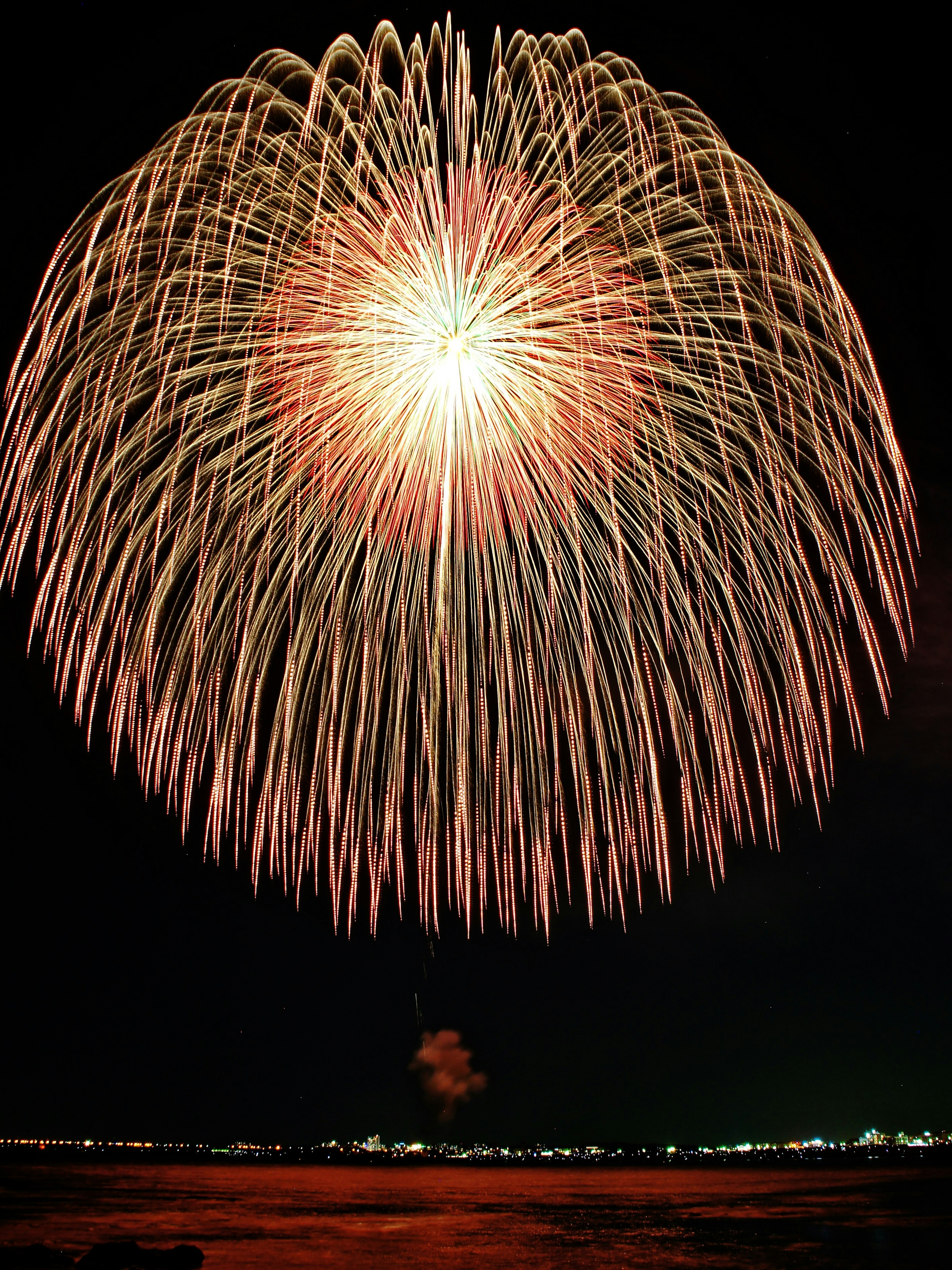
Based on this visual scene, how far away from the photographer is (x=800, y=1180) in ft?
312

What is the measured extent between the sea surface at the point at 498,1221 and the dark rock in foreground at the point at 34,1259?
369 centimetres

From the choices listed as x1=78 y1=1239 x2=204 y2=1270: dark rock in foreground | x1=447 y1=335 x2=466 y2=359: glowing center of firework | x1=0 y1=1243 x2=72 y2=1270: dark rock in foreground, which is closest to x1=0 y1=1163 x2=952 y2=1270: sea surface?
x1=78 y1=1239 x2=204 y2=1270: dark rock in foreground

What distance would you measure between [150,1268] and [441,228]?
25.6m

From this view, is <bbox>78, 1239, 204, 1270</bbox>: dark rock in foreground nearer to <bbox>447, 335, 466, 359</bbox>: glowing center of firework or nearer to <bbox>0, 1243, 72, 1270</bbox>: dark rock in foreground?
<bbox>0, 1243, 72, 1270</bbox>: dark rock in foreground

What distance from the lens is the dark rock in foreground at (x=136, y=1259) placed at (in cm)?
2519

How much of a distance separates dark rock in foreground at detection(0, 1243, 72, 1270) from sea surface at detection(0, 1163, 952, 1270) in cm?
369

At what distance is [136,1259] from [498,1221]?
86.0 ft

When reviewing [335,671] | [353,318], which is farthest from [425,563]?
[353,318]

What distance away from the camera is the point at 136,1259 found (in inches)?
1030

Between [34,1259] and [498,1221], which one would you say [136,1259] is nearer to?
[34,1259]

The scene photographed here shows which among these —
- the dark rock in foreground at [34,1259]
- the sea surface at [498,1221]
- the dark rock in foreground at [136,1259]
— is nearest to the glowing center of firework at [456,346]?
the dark rock in foreground at [136,1259]

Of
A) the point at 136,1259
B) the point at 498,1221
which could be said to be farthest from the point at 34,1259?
the point at 498,1221

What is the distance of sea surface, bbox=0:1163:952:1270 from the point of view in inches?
1273

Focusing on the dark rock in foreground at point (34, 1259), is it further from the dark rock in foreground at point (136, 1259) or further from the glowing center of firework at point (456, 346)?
the glowing center of firework at point (456, 346)
